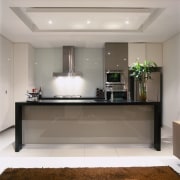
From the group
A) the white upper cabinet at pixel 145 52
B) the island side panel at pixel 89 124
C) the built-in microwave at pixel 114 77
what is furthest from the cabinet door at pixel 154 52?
the island side panel at pixel 89 124

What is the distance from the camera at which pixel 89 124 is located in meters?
4.34

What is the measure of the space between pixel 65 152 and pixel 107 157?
2.55ft

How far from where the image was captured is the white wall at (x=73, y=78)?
7383mm

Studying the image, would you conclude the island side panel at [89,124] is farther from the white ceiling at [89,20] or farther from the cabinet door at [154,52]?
the cabinet door at [154,52]

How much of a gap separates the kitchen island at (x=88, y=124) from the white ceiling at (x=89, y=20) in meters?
1.72

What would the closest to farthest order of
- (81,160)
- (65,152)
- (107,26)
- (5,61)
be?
(81,160) < (65,152) < (107,26) < (5,61)

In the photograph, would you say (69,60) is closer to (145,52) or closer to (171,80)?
(145,52)

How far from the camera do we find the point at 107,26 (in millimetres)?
5078

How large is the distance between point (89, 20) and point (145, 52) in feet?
8.82

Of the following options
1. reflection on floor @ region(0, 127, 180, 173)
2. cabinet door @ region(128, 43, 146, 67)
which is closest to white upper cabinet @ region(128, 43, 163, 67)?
cabinet door @ region(128, 43, 146, 67)

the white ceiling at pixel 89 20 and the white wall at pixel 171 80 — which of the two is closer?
the white ceiling at pixel 89 20

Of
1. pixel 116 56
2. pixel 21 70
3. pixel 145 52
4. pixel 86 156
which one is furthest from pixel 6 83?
pixel 145 52

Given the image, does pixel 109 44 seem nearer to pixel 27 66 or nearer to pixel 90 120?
pixel 27 66

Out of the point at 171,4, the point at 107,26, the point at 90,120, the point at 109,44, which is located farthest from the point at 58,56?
the point at 171,4
